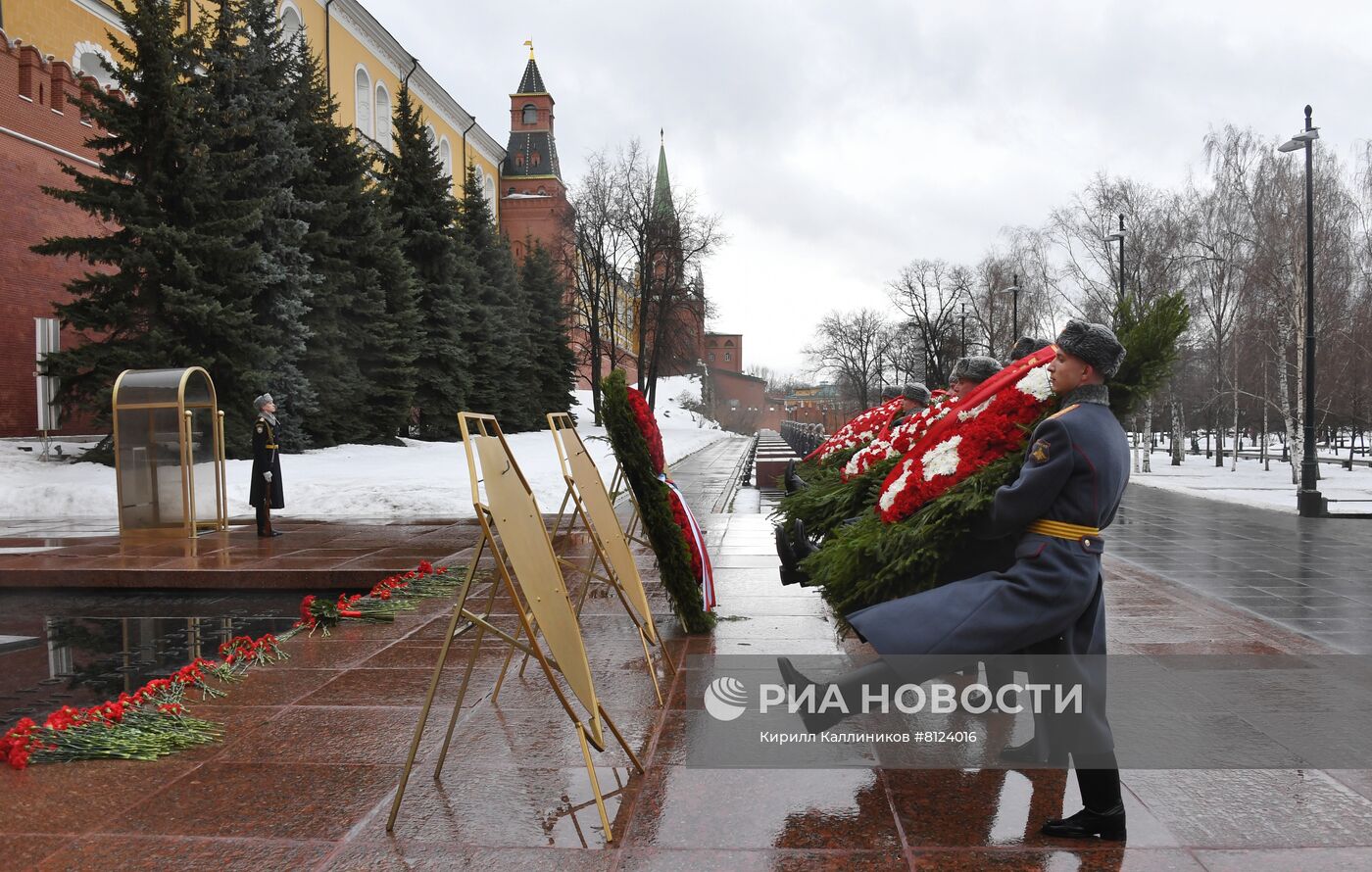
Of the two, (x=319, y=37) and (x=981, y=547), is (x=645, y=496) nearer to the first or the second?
(x=981, y=547)

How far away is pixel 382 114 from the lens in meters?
47.0

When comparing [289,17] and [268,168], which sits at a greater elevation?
[289,17]

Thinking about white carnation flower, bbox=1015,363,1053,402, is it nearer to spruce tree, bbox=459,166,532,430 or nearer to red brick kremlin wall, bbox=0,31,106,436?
red brick kremlin wall, bbox=0,31,106,436

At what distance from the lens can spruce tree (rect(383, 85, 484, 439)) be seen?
31.3 metres

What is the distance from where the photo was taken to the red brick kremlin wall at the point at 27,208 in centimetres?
2186

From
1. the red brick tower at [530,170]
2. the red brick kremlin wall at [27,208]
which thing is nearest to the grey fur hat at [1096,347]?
the red brick kremlin wall at [27,208]

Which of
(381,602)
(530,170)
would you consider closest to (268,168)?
(381,602)

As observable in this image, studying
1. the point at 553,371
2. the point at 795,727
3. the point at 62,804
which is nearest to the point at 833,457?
the point at 795,727

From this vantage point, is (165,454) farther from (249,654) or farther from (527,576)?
(527,576)

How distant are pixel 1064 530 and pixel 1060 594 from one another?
21cm

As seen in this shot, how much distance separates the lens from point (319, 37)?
130ft

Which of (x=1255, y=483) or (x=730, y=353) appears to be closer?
(x=1255, y=483)

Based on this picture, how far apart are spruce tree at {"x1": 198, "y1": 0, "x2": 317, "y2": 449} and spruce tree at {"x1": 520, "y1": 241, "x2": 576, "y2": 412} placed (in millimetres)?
20499

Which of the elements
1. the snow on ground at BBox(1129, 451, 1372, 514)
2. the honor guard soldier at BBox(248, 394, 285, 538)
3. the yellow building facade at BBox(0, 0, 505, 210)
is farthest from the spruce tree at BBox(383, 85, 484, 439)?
the snow on ground at BBox(1129, 451, 1372, 514)
